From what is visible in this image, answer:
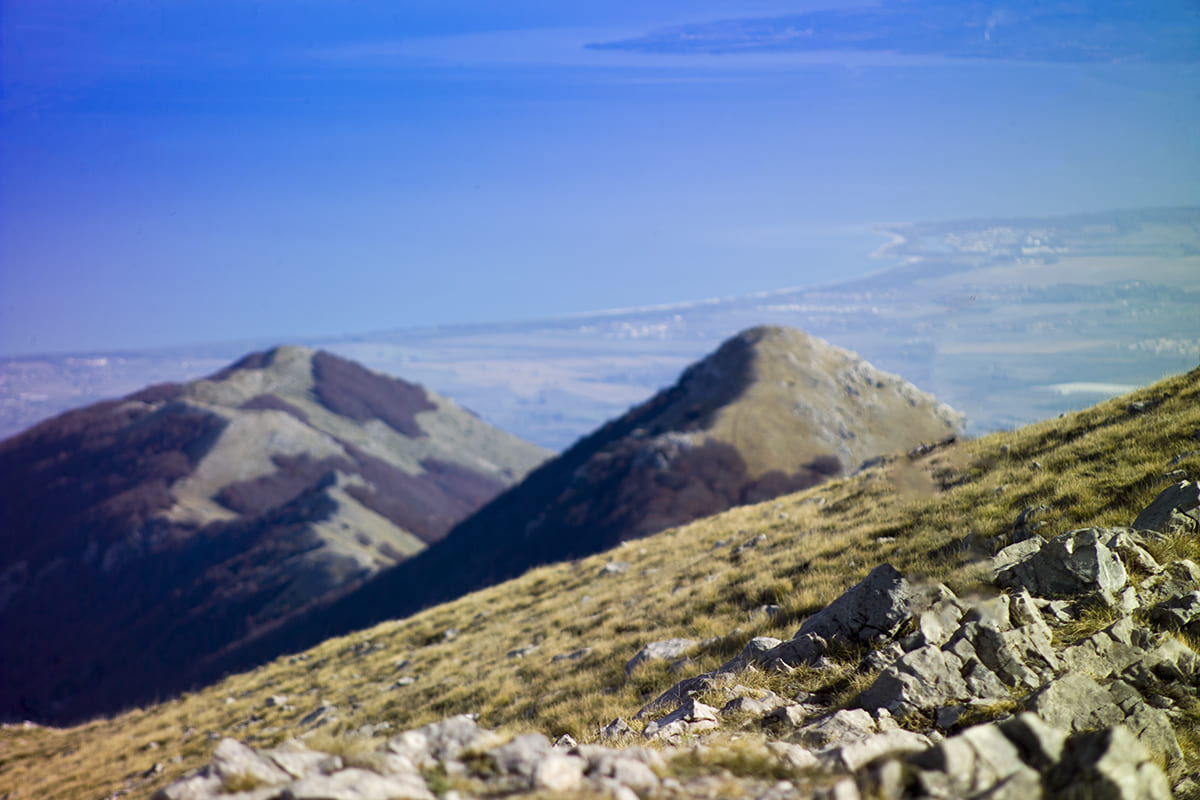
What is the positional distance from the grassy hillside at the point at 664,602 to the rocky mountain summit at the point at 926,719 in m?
0.76

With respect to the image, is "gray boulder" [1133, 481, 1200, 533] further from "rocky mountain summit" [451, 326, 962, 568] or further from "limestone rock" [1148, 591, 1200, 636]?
"rocky mountain summit" [451, 326, 962, 568]

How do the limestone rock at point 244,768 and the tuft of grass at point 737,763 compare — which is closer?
the limestone rock at point 244,768

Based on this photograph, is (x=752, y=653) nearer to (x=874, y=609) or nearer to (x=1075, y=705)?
(x=874, y=609)

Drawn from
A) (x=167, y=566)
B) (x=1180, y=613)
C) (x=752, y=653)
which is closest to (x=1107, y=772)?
(x=1180, y=613)

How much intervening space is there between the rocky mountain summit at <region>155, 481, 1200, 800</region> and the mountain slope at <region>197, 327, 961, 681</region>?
70.2 m

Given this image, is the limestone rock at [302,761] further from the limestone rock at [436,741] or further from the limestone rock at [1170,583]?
the limestone rock at [1170,583]

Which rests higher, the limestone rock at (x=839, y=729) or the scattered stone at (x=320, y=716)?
the limestone rock at (x=839, y=729)

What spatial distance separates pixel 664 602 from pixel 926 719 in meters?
9.53

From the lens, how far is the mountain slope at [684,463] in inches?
3356

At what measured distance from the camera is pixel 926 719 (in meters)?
7.21

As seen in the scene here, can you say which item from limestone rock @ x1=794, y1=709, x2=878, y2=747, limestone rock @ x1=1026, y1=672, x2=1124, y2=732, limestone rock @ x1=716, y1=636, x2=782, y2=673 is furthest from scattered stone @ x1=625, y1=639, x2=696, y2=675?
limestone rock @ x1=1026, y1=672, x2=1124, y2=732

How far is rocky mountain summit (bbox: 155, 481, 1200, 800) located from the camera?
5.45 metres

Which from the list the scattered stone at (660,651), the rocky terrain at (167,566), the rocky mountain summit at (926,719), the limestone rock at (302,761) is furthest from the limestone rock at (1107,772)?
the rocky terrain at (167,566)

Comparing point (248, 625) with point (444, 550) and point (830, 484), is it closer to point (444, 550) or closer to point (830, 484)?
point (444, 550)
